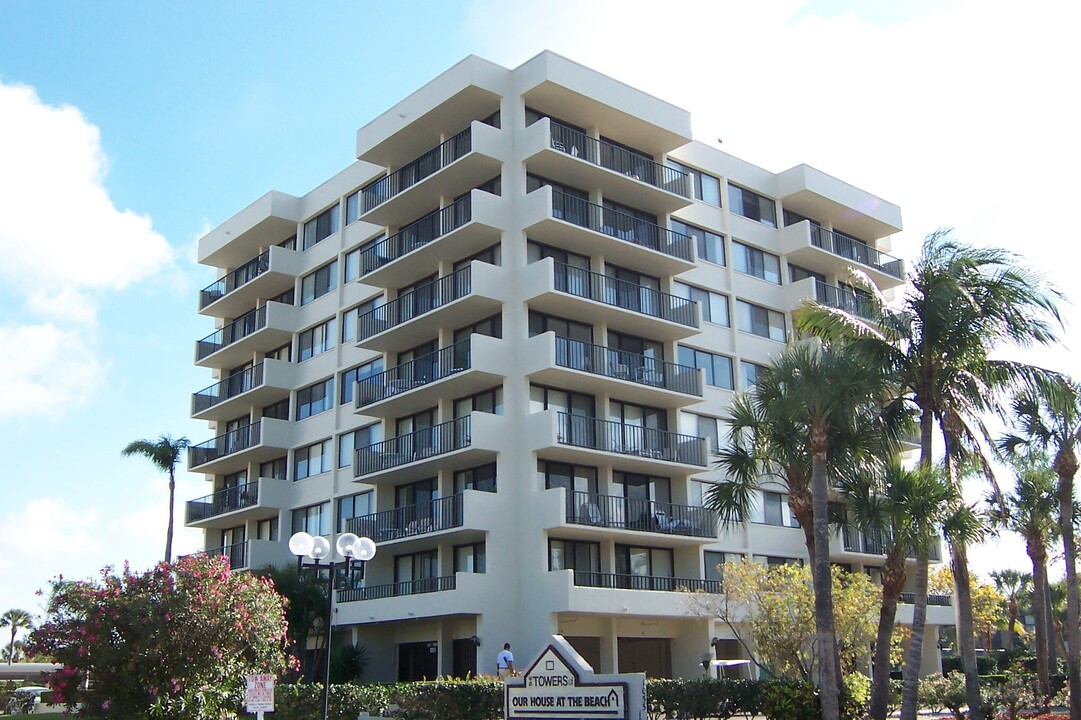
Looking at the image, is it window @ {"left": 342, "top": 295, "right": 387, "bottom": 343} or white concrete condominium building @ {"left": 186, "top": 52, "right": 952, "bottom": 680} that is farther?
window @ {"left": 342, "top": 295, "right": 387, "bottom": 343}

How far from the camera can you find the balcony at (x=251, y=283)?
4900 centimetres

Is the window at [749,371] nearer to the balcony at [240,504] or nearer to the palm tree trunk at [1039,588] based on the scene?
the palm tree trunk at [1039,588]

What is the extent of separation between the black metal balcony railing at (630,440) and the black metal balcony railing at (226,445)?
1721 cm

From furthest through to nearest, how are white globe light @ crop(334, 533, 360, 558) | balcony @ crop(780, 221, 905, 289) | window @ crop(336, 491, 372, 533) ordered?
1. balcony @ crop(780, 221, 905, 289)
2. window @ crop(336, 491, 372, 533)
3. white globe light @ crop(334, 533, 360, 558)

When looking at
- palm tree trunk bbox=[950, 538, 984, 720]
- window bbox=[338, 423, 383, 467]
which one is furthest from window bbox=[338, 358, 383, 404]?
palm tree trunk bbox=[950, 538, 984, 720]

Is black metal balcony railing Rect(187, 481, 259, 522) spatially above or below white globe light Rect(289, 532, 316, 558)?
above

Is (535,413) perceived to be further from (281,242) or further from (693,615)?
(281,242)

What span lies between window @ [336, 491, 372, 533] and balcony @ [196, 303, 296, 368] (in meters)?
9.32

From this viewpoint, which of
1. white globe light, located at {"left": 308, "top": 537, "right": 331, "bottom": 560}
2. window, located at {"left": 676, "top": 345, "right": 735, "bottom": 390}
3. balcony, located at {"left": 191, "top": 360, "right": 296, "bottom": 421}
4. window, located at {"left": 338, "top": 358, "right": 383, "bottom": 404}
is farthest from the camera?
balcony, located at {"left": 191, "top": 360, "right": 296, "bottom": 421}

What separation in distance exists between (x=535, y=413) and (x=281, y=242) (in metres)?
21.4

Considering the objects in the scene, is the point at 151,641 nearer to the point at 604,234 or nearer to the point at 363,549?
the point at 363,549

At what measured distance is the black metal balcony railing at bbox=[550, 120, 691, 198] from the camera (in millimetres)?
39219

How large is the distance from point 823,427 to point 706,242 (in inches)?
809

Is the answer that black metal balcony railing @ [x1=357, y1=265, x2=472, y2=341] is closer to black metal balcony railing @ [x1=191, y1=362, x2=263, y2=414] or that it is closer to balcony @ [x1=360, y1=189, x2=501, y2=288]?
balcony @ [x1=360, y1=189, x2=501, y2=288]
